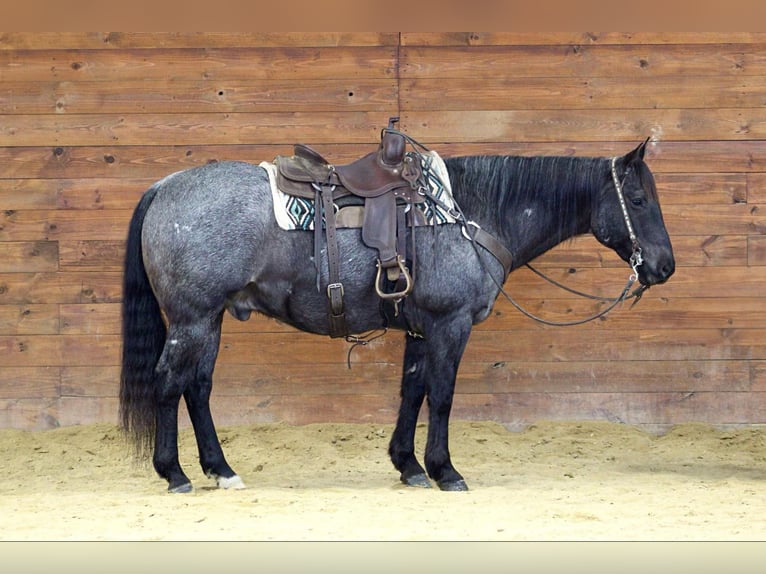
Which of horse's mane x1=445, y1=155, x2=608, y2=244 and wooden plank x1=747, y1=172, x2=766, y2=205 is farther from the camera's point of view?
wooden plank x1=747, y1=172, x2=766, y2=205

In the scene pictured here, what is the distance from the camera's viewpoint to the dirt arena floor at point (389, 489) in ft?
13.7

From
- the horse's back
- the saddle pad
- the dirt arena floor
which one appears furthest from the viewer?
the saddle pad

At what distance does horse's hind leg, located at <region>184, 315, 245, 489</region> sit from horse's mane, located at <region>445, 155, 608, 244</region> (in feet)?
4.64

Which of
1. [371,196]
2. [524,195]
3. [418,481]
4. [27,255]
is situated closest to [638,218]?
[524,195]

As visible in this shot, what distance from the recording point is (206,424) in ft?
17.2

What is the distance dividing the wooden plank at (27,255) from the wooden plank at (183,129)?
1.75ft

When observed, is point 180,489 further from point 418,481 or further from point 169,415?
point 418,481

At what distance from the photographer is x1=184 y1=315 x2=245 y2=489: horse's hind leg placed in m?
5.18

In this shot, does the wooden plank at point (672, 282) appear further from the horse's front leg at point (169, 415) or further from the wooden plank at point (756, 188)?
the horse's front leg at point (169, 415)

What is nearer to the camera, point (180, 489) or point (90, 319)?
point (180, 489)

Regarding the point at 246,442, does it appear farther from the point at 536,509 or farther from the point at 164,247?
the point at 536,509

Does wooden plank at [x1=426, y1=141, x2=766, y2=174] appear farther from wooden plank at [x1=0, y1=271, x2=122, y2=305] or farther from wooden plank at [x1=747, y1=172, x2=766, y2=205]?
wooden plank at [x1=0, y1=271, x2=122, y2=305]

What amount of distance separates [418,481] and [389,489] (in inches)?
6.6

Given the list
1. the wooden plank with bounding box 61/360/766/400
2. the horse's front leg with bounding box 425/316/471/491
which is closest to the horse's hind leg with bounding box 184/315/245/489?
the horse's front leg with bounding box 425/316/471/491
